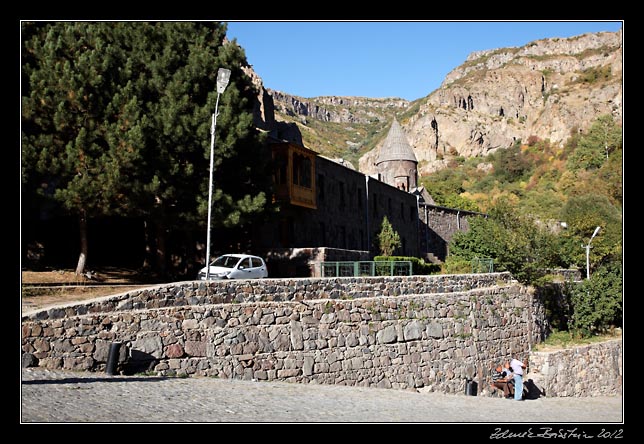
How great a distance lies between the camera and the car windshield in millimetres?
20297

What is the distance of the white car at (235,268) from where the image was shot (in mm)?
19531

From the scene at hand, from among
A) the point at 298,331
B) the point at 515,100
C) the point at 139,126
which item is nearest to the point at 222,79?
the point at 139,126

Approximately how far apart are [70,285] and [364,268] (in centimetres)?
950

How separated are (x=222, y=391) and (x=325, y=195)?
19.7 m

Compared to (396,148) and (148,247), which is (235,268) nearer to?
(148,247)

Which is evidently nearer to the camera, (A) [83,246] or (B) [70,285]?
(B) [70,285]

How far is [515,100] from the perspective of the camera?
475 ft


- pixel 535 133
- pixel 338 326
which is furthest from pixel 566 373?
pixel 535 133

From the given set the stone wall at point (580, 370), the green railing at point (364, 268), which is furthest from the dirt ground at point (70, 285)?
the stone wall at point (580, 370)

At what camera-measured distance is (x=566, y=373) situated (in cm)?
2202

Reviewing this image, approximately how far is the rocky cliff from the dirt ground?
95827mm

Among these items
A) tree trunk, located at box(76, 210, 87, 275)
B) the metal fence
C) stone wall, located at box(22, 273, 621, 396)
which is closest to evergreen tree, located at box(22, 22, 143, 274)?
tree trunk, located at box(76, 210, 87, 275)

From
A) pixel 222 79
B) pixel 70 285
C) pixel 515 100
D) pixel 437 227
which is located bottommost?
pixel 70 285
